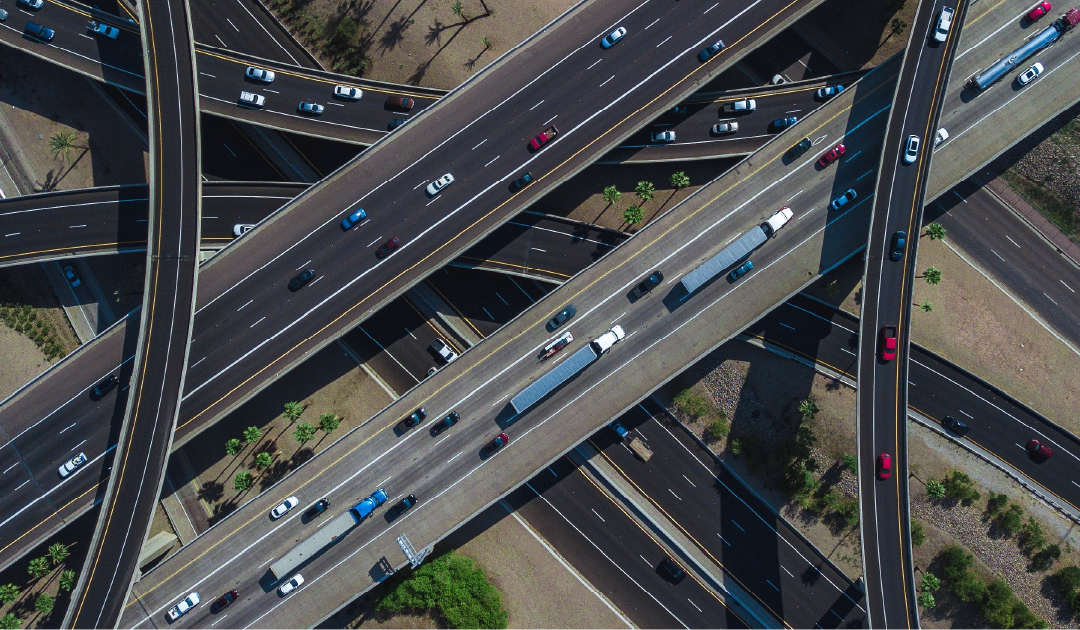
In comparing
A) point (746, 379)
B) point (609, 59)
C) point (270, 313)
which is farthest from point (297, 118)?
point (746, 379)

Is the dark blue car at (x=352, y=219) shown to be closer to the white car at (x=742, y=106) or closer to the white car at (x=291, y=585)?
the white car at (x=291, y=585)

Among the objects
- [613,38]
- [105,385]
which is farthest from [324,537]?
[613,38]

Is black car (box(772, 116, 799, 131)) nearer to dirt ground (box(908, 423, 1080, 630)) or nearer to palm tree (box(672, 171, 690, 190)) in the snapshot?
palm tree (box(672, 171, 690, 190))

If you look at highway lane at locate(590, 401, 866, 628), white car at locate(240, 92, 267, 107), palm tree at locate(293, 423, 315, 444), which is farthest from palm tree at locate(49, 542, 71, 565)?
highway lane at locate(590, 401, 866, 628)

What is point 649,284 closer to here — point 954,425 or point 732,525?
point 732,525

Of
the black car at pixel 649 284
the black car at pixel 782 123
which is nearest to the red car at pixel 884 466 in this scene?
the black car at pixel 649 284

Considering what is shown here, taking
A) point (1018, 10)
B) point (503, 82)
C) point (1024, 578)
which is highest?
point (503, 82)

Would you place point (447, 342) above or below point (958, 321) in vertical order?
above

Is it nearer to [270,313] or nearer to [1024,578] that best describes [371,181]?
[270,313]
